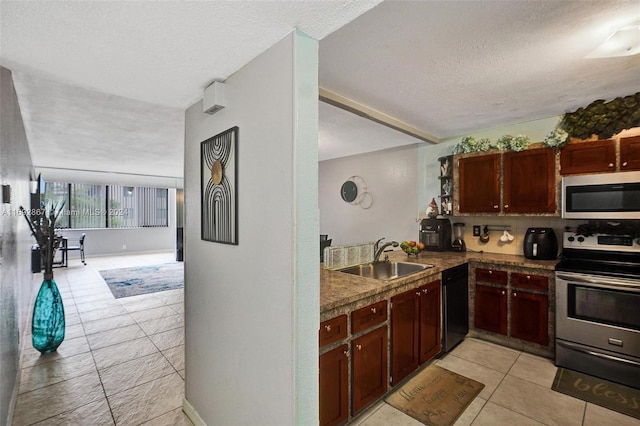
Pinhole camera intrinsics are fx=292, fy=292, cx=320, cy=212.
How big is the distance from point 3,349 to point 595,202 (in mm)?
4608

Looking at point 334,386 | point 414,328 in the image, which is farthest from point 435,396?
point 334,386

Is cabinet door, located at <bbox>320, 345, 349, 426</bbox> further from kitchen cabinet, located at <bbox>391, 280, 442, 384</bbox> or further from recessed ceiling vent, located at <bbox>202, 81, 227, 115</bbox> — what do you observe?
recessed ceiling vent, located at <bbox>202, 81, 227, 115</bbox>

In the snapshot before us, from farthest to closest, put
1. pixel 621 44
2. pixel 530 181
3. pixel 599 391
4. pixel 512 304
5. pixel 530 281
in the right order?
pixel 530 181 < pixel 512 304 < pixel 530 281 < pixel 599 391 < pixel 621 44

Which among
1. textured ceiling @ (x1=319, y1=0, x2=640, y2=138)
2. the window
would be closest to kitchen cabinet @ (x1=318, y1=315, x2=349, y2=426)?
textured ceiling @ (x1=319, y1=0, x2=640, y2=138)

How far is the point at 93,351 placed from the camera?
9.93 ft

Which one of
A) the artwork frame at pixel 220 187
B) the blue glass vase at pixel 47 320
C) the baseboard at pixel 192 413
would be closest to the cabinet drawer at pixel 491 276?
the artwork frame at pixel 220 187

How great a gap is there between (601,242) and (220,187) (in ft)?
11.3

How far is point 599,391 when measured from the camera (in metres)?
2.32

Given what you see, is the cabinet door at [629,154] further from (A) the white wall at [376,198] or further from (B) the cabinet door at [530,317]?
(A) the white wall at [376,198]

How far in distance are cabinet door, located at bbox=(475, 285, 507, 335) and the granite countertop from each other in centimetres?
32

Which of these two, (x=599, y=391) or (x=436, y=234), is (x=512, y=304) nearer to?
(x=599, y=391)

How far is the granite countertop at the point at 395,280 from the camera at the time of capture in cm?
183

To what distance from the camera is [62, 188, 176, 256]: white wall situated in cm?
879

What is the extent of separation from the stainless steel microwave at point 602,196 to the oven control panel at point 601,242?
0.23 m
